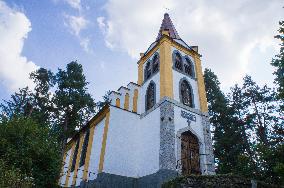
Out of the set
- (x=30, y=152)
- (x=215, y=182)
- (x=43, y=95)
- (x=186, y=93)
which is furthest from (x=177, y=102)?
(x=43, y=95)

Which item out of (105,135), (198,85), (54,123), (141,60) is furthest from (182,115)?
(54,123)

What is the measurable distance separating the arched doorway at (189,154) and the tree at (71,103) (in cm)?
1359

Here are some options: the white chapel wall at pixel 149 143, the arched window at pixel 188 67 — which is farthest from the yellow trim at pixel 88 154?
the arched window at pixel 188 67

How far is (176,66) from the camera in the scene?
22250mm

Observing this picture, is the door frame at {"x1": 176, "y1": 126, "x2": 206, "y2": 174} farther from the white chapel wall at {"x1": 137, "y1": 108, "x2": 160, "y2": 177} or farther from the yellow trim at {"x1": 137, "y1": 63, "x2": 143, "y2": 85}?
the yellow trim at {"x1": 137, "y1": 63, "x2": 143, "y2": 85}

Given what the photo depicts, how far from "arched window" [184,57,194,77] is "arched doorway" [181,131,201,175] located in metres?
6.11

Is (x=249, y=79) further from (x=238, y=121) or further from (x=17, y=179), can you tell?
(x=17, y=179)

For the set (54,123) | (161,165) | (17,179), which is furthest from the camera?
(54,123)

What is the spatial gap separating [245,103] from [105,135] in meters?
14.8

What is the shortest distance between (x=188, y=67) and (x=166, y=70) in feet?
11.6

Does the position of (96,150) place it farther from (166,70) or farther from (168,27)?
(168,27)

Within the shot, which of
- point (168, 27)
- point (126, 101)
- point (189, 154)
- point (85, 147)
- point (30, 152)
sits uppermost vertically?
point (168, 27)

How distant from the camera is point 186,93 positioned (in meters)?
21.2

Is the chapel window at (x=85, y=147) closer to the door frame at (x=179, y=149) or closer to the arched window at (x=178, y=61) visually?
the door frame at (x=179, y=149)
